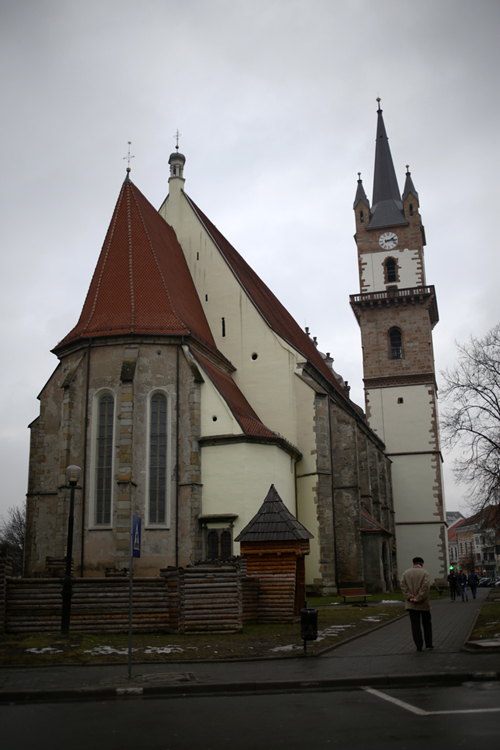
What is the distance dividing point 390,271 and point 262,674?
1667 inches

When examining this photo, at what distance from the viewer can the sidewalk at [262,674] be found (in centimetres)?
875

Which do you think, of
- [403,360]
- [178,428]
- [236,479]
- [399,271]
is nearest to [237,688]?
[236,479]

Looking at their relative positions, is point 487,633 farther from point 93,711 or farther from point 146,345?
point 146,345

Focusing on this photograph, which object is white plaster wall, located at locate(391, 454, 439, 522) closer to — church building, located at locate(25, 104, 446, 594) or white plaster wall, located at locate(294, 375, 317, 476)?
church building, located at locate(25, 104, 446, 594)

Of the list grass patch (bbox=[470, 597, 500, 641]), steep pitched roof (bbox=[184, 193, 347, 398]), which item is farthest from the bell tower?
grass patch (bbox=[470, 597, 500, 641])

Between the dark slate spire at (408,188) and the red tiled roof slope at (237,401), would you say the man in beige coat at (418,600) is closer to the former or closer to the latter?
the red tiled roof slope at (237,401)

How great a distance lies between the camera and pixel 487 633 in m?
13.4

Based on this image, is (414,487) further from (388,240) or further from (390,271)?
(388,240)

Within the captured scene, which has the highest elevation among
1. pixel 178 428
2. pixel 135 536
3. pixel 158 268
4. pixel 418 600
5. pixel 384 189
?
pixel 384 189

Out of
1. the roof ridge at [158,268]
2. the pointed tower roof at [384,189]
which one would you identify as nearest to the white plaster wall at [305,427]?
the roof ridge at [158,268]

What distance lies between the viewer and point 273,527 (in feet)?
58.8

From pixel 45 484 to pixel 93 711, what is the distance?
18749 millimetres

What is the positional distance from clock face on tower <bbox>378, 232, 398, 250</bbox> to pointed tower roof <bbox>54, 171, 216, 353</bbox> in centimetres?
2298

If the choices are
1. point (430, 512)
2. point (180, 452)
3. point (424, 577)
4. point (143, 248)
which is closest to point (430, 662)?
point (424, 577)
